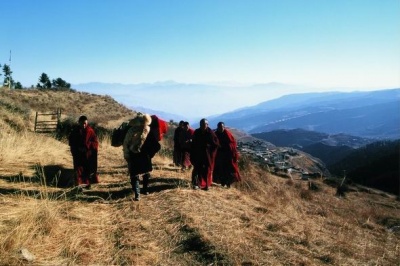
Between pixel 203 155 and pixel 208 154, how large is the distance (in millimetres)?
125

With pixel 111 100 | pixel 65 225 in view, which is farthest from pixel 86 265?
pixel 111 100

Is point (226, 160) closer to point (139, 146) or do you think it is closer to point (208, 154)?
point (208, 154)

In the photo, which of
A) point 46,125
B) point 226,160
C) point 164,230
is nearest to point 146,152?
point 164,230

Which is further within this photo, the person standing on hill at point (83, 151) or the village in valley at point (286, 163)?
the village in valley at point (286, 163)

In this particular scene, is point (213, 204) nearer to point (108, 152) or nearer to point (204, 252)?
point (204, 252)

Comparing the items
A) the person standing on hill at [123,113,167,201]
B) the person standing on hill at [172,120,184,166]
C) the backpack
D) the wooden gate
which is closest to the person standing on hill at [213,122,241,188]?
the person standing on hill at [172,120,184,166]

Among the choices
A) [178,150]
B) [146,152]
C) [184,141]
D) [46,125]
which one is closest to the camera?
[146,152]

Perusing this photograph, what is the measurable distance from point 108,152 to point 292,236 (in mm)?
9350

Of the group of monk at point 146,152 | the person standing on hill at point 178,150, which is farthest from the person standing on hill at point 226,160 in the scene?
the person standing on hill at point 178,150

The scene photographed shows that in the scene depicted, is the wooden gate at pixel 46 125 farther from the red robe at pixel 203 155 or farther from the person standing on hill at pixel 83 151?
the red robe at pixel 203 155

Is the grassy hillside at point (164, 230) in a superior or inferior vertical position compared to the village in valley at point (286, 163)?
superior

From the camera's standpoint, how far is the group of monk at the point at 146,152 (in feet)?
24.1

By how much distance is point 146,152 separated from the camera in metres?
7.46

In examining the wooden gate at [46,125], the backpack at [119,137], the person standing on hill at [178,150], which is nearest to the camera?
the backpack at [119,137]
